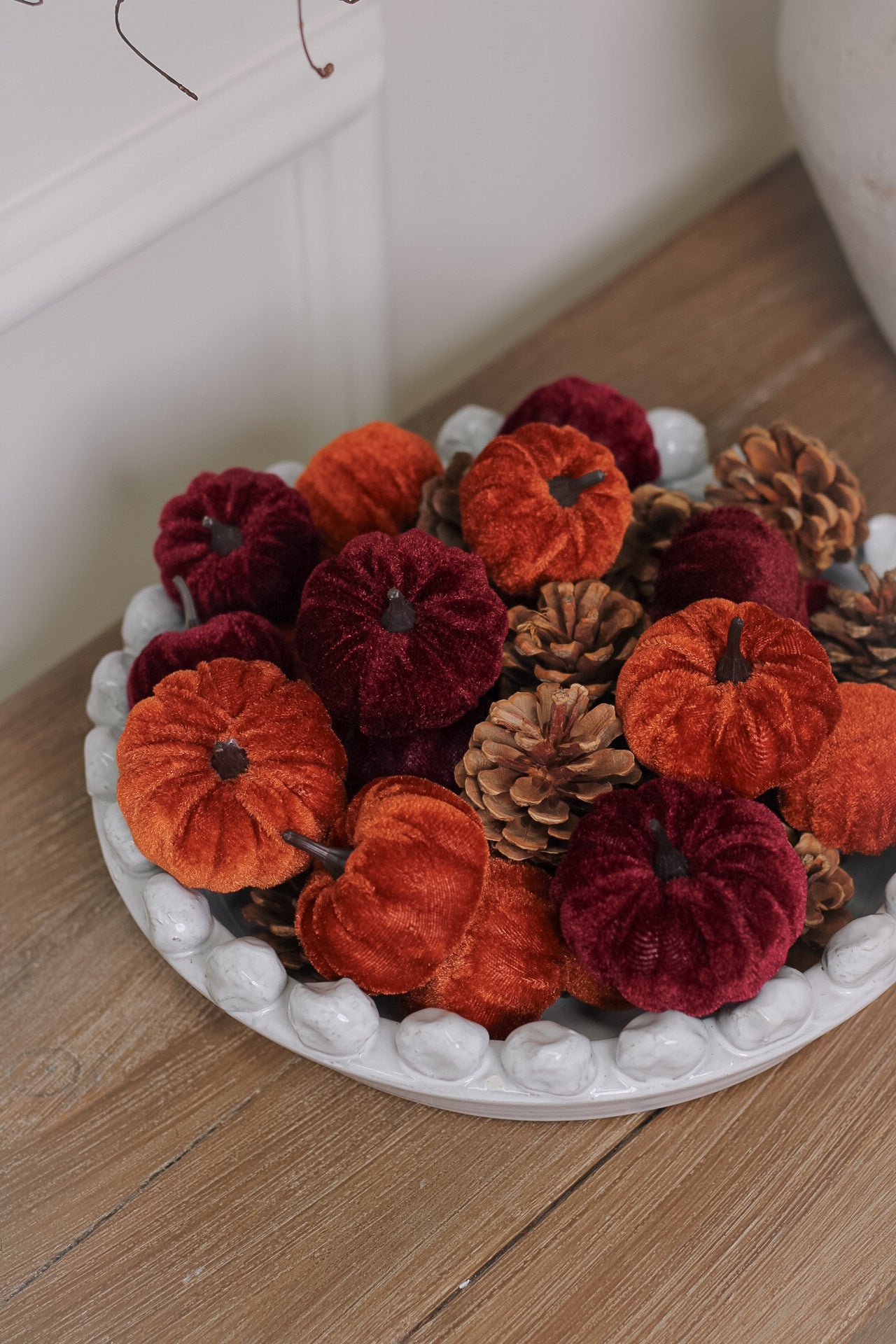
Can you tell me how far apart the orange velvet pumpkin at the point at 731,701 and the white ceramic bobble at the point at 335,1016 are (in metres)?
0.11

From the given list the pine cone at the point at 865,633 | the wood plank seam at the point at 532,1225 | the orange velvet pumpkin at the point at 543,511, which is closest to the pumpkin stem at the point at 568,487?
the orange velvet pumpkin at the point at 543,511

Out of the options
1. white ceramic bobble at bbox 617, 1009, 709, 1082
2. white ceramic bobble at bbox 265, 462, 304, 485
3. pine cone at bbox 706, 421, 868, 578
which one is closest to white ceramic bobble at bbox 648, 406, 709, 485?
pine cone at bbox 706, 421, 868, 578

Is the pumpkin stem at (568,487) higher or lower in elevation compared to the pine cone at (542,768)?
higher

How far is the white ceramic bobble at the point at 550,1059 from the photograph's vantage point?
0.36 metres

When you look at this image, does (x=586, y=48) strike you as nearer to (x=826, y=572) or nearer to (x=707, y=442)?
(x=707, y=442)

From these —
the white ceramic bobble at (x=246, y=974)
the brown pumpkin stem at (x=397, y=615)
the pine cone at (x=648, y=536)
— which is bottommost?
the white ceramic bobble at (x=246, y=974)

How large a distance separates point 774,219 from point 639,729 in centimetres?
46

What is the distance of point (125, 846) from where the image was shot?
1.35 feet

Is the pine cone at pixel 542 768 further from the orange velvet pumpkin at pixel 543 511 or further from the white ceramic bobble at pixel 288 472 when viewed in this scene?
the white ceramic bobble at pixel 288 472

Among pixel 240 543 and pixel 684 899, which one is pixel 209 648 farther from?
pixel 684 899

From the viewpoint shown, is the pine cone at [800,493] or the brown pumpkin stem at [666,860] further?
the pine cone at [800,493]

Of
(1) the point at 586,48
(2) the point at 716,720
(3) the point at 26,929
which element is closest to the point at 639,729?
(2) the point at 716,720

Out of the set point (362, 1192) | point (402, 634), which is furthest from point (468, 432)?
point (362, 1192)

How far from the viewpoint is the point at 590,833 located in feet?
1.17
